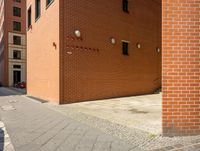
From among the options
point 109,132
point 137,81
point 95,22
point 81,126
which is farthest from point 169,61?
point 137,81

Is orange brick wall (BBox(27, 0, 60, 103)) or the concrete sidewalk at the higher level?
orange brick wall (BBox(27, 0, 60, 103))

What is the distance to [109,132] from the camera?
668cm

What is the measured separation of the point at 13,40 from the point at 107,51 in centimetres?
3740

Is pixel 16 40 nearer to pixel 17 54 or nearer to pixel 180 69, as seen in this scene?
pixel 17 54

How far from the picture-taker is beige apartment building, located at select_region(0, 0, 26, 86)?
48562mm

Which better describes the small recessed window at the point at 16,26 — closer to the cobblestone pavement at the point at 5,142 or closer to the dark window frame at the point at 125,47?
the dark window frame at the point at 125,47

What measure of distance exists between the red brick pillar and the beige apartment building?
45.3 meters

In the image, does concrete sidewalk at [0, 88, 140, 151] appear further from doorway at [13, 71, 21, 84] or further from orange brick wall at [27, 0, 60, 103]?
doorway at [13, 71, 21, 84]

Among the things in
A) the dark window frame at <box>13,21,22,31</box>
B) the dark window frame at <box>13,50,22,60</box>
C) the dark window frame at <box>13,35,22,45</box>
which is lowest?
the dark window frame at <box>13,50,22,60</box>

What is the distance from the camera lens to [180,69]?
611cm

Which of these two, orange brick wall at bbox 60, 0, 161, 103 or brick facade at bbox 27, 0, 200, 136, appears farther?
orange brick wall at bbox 60, 0, 161, 103

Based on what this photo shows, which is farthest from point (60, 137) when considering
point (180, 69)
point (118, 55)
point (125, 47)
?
point (125, 47)

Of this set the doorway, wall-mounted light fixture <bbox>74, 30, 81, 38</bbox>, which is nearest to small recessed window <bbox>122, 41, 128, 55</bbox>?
wall-mounted light fixture <bbox>74, 30, 81, 38</bbox>

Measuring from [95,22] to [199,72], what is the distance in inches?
391
